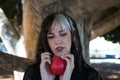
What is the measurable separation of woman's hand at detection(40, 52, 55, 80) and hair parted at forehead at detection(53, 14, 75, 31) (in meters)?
0.22

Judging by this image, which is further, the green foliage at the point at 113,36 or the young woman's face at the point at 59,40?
the green foliage at the point at 113,36

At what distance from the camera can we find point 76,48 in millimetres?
2471

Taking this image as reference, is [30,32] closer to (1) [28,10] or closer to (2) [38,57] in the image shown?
(1) [28,10]

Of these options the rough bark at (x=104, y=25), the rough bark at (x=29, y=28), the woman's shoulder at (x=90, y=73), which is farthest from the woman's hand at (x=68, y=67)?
the rough bark at (x=104, y=25)

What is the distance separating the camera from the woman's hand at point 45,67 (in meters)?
2.36

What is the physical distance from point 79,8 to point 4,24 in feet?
10.6

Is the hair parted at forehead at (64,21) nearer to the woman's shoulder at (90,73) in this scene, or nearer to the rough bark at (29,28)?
the woman's shoulder at (90,73)

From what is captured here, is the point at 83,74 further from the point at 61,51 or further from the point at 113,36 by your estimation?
the point at 113,36

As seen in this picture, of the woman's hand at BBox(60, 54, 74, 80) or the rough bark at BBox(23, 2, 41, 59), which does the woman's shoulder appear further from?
the rough bark at BBox(23, 2, 41, 59)

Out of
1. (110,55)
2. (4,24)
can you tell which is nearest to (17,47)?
(4,24)

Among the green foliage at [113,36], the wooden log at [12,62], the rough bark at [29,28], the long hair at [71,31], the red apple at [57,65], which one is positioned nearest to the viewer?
the red apple at [57,65]

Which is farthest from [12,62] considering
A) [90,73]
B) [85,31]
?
[90,73]

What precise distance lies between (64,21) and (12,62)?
1600mm

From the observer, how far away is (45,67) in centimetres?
238
